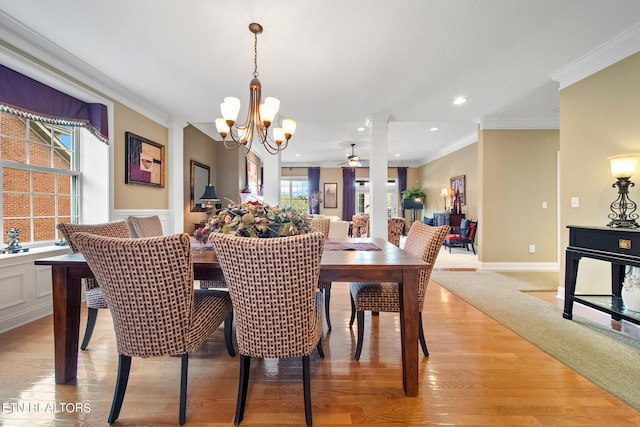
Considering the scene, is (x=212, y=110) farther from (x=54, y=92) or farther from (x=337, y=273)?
(x=337, y=273)

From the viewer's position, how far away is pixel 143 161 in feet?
12.2

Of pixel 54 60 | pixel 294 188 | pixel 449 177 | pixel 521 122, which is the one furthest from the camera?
pixel 294 188

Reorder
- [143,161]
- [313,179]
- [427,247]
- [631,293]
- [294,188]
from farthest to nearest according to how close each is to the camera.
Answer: [294,188] → [313,179] → [143,161] → [631,293] → [427,247]

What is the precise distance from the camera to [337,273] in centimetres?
147

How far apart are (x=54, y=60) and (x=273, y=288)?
10.4ft

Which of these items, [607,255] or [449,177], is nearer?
[607,255]

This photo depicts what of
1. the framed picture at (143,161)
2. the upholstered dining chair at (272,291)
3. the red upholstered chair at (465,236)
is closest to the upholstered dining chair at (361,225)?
the red upholstered chair at (465,236)

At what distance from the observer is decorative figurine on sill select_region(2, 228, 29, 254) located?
89.9 inches

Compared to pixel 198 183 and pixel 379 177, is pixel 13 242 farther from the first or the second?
pixel 379 177

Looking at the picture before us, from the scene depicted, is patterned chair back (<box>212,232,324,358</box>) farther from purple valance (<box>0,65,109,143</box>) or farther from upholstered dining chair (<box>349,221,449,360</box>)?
purple valance (<box>0,65,109,143</box>)

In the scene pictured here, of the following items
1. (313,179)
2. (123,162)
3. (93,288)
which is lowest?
(93,288)

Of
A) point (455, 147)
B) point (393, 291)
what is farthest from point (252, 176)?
point (393, 291)

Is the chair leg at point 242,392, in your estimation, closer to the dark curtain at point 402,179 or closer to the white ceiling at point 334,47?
the white ceiling at point 334,47

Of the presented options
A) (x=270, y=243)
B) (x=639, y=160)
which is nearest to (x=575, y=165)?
(x=639, y=160)
